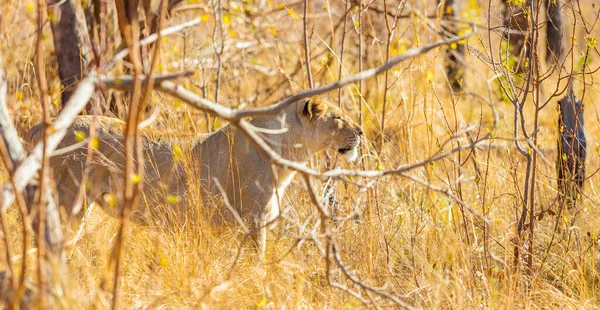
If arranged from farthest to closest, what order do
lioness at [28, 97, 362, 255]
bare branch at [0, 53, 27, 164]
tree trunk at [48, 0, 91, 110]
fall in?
tree trunk at [48, 0, 91, 110] → lioness at [28, 97, 362, 255] → bare branch at [0, 53, 27, 164]

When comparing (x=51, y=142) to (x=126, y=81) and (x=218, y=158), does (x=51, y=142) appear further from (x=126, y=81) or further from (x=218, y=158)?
(x=218, y=158)

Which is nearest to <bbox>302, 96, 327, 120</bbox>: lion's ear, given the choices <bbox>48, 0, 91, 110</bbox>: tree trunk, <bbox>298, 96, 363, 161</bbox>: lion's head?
<bbox>298, 96, 363, 161</bbox>: lion's head

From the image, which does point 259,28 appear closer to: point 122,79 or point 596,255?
point 596,255

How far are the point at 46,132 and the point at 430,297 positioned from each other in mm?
2163

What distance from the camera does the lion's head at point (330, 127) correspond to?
4.81m

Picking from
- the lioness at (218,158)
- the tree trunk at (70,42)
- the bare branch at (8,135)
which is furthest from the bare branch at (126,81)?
the tree trunk at (70,42)

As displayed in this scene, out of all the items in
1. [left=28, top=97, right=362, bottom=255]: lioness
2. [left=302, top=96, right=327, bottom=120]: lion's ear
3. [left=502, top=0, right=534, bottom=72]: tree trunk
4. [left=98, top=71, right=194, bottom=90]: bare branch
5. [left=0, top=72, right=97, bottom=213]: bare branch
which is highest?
[left=502, top=0, right=534, bottom=72]: tree trunk

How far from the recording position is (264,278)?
12.9 ft

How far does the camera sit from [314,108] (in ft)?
15.8

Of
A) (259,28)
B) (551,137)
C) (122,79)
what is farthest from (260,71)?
(122,79)

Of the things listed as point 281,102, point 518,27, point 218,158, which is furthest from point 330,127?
point 281,102

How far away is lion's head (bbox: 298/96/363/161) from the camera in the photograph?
4.81 meters

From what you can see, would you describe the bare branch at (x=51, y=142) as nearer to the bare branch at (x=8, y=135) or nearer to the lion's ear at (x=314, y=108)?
the bare branch at (x=8, y=135)

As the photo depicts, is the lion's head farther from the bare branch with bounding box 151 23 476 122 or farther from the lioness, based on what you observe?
the bare branch with bounding box 151 23 476 122
